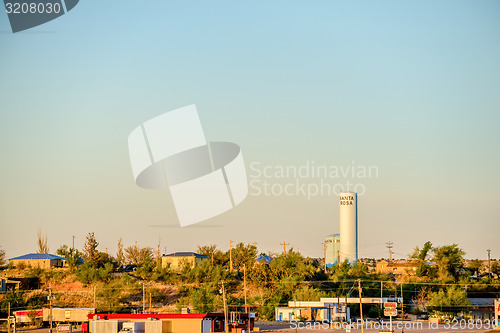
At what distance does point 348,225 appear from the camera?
397ft

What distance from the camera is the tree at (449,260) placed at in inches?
4675

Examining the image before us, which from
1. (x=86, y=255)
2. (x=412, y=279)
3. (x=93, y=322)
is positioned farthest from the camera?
(x=86, y=255)

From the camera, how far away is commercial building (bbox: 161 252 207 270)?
117700 mm

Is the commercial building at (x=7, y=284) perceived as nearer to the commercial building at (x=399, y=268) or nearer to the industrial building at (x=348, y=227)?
the industrial building at (x=348, y=227)

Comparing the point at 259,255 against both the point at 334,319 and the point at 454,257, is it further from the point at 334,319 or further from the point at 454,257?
the point at 334,319

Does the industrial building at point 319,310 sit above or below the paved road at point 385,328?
above

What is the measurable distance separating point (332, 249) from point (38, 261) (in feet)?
180

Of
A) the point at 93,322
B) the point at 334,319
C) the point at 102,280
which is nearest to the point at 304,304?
the point at 334,319

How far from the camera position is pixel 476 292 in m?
101

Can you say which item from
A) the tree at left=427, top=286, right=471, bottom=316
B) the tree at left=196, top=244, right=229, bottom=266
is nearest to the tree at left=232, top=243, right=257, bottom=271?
the tree at left=196, top=244, right=229, bottom=266

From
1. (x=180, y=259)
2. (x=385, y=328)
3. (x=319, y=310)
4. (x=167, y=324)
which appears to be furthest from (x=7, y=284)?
(x=385, y=328)

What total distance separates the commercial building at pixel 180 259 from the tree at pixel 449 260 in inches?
1566

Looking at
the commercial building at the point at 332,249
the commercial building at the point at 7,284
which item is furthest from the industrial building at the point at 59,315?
the commercial building at the point at 332,249

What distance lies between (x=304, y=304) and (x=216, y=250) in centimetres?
5050
